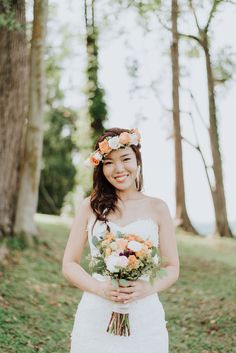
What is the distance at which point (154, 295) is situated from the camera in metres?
3.44

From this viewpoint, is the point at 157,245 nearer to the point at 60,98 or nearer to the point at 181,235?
the point at 181,235

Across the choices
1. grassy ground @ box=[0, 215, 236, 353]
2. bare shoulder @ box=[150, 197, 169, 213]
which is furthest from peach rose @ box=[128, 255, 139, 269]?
grassy ground @ box=[0, 215, 236, 353]

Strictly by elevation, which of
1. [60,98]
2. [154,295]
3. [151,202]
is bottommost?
[154,295]

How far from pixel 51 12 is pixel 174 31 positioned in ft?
18.6

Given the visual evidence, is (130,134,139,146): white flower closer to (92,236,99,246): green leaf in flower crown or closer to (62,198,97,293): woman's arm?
(62,198,97,293): woman's arm

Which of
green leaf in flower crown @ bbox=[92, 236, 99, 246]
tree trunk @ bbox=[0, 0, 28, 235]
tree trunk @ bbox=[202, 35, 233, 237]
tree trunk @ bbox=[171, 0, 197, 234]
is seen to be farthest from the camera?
tree trunk @ bbox=[171, 0, 197, 234]

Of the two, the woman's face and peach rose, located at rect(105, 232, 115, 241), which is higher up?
the woman's face

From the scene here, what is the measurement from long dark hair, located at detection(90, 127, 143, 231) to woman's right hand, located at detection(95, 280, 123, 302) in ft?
1.34

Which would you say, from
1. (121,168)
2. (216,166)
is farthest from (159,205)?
(216,166)

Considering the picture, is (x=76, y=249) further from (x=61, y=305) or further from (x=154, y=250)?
(x=61, y=305)

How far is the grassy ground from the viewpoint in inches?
269

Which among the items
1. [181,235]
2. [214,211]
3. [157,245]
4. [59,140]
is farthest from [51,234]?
[59,140]

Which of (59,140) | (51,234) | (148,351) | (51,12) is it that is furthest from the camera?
(59,140)

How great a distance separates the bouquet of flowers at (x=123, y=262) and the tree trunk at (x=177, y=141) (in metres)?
16.9
